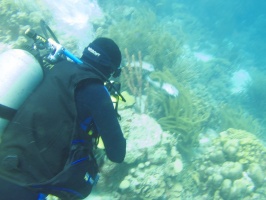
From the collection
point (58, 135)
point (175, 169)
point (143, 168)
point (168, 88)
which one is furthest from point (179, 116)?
point (58, 135)

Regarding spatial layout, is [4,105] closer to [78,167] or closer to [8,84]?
[8,84]

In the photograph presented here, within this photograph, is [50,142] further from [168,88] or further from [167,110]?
[168,88]

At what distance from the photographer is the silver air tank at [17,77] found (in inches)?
78.4

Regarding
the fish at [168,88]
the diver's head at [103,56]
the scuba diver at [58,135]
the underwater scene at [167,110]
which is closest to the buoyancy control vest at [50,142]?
the scuba diver at [58,135]

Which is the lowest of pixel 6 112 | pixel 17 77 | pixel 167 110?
pixel 167 110

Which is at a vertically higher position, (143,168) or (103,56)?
(103,56)

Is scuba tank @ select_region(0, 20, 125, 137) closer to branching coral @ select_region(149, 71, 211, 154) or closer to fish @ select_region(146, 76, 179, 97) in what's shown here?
branching coral @ select_region(149, 71, 211, 154)

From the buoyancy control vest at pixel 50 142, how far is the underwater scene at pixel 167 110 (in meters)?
1.27

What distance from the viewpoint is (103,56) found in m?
2.37

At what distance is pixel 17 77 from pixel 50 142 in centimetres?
64

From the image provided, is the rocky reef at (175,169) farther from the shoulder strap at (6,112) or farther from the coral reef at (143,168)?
the shoulder strap at (6,112)

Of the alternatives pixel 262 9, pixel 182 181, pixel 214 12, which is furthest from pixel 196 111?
pixel 262 9

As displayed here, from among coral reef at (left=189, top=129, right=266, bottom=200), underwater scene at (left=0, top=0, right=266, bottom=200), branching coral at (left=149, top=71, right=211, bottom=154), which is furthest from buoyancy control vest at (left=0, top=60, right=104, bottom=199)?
branching coral at (left=149, top=71, right=211, bottom=154)

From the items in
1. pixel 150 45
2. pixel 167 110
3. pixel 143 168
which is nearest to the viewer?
pixel 143 168
